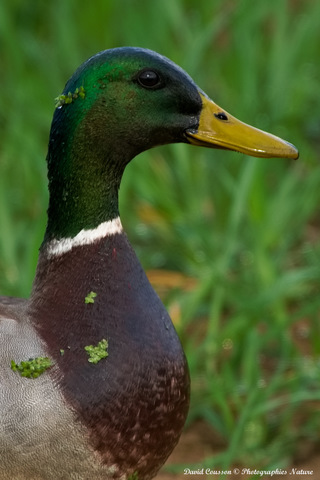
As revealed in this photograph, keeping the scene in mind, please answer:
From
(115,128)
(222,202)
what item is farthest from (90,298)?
(222,202)

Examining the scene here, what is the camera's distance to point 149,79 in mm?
2348

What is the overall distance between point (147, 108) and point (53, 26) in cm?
294

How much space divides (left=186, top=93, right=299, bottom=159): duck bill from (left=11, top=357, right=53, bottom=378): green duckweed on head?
600 mm

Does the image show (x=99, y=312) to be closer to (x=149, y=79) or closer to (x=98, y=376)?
(x=98, y=376)

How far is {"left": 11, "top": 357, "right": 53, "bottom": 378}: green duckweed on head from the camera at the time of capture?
2.23 m

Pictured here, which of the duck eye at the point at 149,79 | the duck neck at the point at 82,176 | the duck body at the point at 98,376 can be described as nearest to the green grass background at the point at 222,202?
the duck body at the point at 98,376

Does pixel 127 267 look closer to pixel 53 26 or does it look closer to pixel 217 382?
pixel 217 382

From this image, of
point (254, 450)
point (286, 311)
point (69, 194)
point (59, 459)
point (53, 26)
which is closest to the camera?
point (59, 459)

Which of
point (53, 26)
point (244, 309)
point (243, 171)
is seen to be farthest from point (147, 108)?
point (53, 26)

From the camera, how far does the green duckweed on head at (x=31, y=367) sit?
2.23 m

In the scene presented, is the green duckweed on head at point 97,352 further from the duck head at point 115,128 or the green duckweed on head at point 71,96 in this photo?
the green duckweed on head at point 71,96

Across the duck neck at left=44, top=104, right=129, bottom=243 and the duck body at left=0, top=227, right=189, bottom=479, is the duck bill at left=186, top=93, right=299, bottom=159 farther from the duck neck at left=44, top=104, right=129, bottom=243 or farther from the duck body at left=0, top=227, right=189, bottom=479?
the duck body at left=0, top=227, right=189, bottom=479

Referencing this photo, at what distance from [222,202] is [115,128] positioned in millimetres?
1767

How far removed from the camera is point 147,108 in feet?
7.77
